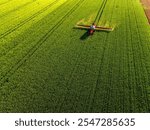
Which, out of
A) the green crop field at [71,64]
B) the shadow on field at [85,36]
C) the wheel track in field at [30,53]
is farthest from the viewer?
the shadow on field at [85,36]

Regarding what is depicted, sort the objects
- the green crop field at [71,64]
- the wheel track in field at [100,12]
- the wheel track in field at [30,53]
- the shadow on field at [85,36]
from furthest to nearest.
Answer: the wheel track in field at [100,12] → the shadow on field at [85,36] → the wheel track in field at [30,53] → the green crop field at [71,64]

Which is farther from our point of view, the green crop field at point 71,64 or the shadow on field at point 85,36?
the shadow on field at point 85,36

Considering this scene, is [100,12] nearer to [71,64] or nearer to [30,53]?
[30,53]

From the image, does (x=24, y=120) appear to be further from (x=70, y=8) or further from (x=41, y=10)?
(x=70, y=8)

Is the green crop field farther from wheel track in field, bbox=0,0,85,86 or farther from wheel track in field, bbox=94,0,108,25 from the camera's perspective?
wheel track in field, bbox=94,0,108,25

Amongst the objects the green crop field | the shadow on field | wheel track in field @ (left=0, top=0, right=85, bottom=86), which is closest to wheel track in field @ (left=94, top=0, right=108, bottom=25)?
the green crop field

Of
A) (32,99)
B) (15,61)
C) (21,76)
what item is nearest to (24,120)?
(32,99)

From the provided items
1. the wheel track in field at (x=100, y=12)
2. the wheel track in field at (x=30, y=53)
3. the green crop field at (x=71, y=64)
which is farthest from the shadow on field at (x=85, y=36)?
the wheel track in field at (x=100, y=12)

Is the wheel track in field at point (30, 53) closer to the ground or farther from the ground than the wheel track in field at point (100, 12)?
closer to the ground

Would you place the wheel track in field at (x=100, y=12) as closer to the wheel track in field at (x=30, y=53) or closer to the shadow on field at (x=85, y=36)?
the wheel track in field at (x=30, y=53)
